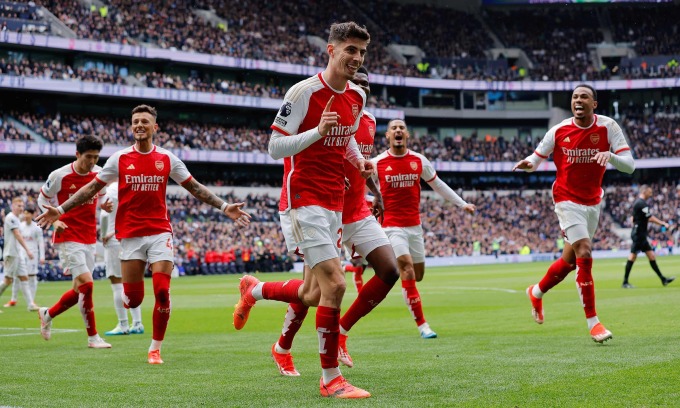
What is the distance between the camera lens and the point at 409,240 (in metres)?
12.9

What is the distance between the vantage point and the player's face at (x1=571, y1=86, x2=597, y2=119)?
10.6 meters

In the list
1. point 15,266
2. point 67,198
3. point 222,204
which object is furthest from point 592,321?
point 15,266

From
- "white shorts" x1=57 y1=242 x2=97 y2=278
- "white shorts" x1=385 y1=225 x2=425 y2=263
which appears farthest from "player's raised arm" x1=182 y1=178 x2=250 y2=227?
"white shorts" x1=385 y1=225 x2=425 y2=263

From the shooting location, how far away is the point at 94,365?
9.38 meters

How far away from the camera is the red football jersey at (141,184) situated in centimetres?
1017

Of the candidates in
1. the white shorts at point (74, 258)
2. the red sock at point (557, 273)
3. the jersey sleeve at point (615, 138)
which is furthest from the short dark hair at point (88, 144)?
the jersey sleeve at point (615, 138)

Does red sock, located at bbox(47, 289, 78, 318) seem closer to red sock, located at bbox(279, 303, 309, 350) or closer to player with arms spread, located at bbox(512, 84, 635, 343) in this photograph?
red sock, located at bbox(279, 303, 309, 350)

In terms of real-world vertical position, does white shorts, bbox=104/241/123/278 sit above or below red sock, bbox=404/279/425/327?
above

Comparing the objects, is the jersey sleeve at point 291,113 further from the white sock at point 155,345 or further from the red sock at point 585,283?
the red sock at point 585,283

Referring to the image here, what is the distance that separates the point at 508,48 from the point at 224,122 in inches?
1245

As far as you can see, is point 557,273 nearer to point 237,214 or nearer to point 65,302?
point 237,214

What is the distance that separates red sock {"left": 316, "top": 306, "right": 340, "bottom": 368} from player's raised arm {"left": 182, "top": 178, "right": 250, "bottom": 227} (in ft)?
5.72

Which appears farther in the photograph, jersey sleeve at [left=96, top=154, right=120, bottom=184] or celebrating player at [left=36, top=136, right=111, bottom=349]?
celebrating player at [left=36, top=136, right=111, bottom=349]

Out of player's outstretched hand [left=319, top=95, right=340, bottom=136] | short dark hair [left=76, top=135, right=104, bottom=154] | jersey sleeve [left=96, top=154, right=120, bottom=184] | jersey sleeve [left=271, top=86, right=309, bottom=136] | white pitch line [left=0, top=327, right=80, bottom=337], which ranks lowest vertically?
white pitch line [left=0, top=327, right=80, bottom=337]
